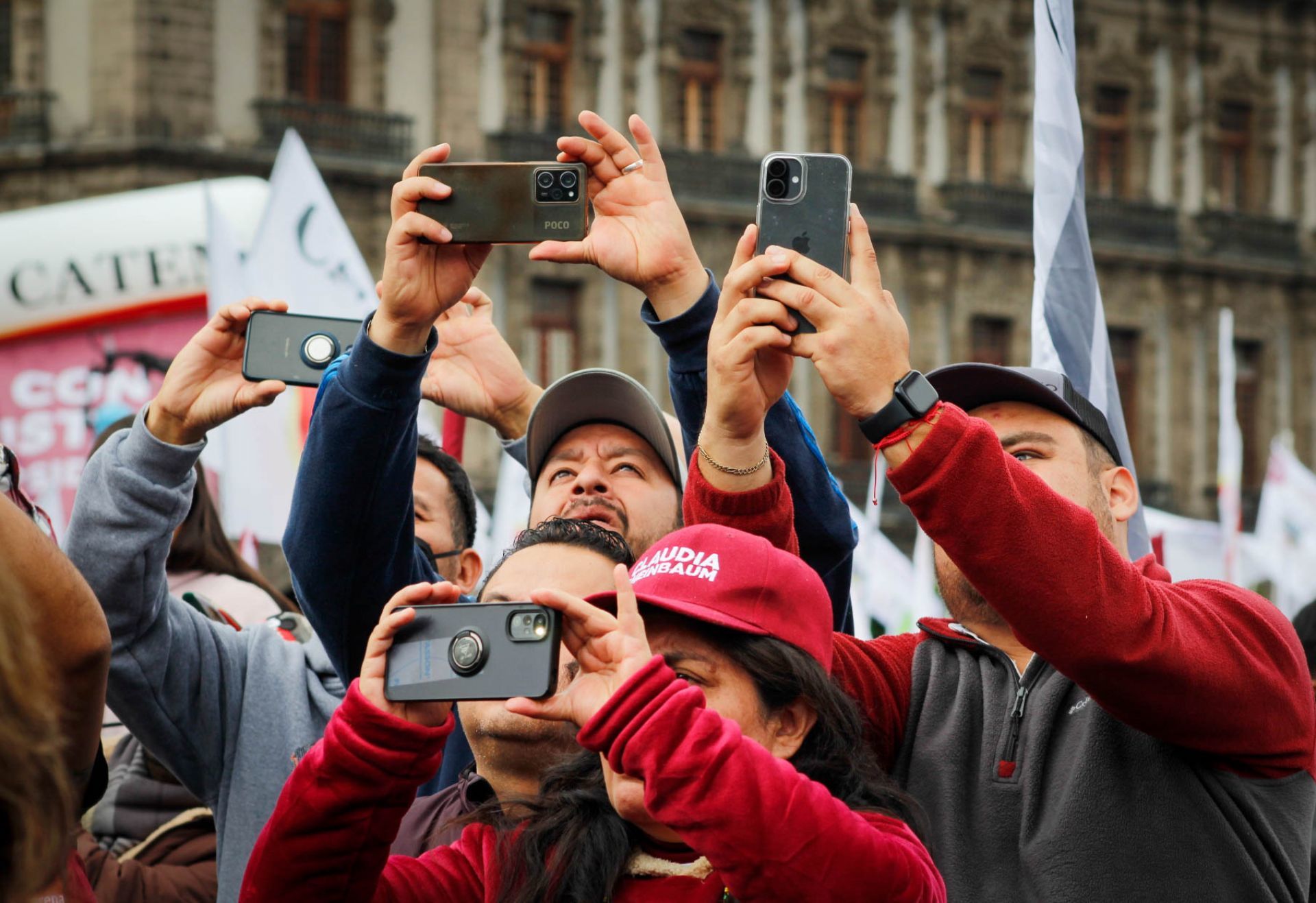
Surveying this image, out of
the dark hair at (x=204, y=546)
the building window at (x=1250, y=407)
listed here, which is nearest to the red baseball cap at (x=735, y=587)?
the dark hair at (x=204, y=546)

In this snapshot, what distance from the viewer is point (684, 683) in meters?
2.30

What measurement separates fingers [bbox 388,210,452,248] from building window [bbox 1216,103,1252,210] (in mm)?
26882

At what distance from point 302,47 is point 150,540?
771 inches

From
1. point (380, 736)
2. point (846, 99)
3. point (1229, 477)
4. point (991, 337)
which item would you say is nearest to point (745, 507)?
point (380, 736)

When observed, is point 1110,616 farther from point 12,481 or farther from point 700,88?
point 700,88

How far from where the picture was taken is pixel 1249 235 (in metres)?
28.1

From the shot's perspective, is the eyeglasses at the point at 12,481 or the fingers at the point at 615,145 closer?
the eyeglasses at the point at 12,481

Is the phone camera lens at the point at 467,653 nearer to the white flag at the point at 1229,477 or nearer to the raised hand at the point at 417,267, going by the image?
the raised hand at the point at 417,267

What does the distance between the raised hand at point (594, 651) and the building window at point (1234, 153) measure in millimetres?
27349

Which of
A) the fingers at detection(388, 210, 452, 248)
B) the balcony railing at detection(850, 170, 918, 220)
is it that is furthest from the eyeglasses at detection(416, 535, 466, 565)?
the balcony railing at detection(850, 170, 918, 220)

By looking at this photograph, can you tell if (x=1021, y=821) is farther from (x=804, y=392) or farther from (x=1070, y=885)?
(x=804, y=392)

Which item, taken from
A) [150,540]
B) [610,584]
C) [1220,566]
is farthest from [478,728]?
[1220,566]

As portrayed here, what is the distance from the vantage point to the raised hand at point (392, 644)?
240 centimetres

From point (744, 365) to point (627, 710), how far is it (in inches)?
22.6
